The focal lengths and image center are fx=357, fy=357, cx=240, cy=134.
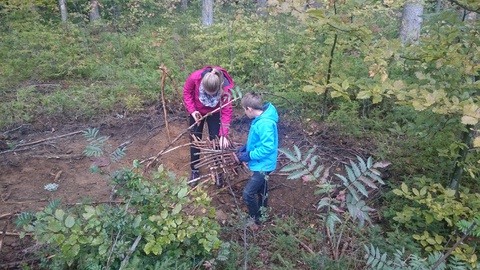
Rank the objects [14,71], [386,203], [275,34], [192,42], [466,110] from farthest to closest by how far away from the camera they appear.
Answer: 1. [192,42]
2. [275,34]
3. [14,71]
4. [386,203]
5. [466,110]

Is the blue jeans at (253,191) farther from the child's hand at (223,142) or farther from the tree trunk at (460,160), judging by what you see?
the tree trunk at (460,160)

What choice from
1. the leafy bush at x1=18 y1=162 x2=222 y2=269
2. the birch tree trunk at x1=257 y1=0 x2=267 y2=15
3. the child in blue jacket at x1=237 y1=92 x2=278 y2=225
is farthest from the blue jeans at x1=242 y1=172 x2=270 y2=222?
the birch tree trunk at x1=257 y1=0 x2=267 y2=15

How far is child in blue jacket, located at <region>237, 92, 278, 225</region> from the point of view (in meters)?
3.66

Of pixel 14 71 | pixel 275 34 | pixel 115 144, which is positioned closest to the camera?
pixel 115 144

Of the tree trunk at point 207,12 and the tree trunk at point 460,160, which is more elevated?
the tree trunk at point 207,12

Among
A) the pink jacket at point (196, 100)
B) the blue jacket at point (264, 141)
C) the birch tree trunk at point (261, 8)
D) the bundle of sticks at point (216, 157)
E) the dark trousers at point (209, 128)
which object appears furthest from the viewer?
the birch tree trunk at point (261, 8)

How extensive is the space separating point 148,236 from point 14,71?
651cm

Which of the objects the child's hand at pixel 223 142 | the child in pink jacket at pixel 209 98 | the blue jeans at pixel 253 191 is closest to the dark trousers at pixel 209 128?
the child in pink jacket at pixel 209 98

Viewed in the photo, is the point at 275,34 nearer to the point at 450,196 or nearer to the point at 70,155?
the point at 70,155

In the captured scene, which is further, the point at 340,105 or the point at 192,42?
the point at 192,42

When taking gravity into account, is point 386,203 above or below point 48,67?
below

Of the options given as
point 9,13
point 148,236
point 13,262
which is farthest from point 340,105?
point 9,13

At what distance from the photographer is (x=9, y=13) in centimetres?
937

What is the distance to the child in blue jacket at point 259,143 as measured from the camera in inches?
144
